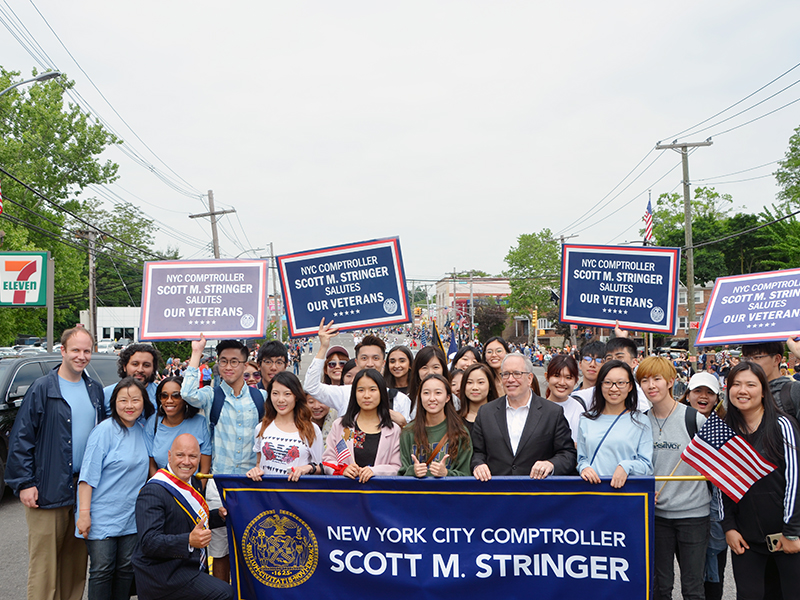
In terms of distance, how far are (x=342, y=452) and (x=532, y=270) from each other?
195 ft

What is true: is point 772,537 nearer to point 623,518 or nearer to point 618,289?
point 623,518

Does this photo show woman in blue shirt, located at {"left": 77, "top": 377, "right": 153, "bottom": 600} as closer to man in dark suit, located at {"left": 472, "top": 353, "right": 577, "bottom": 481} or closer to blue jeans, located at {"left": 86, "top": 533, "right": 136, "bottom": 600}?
blue jeans, located at {"left": 86, "top": 533, "right": 136, "bottom": 600}

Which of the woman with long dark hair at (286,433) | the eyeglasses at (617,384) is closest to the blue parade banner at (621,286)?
the eyeglasses at (617,384)

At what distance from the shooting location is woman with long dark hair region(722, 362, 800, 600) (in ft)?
12.1

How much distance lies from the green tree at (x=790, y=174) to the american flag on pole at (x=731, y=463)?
55.9 meters

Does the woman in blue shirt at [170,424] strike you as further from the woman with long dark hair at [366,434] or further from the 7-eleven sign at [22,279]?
the 7-eleven sign at [22,279]

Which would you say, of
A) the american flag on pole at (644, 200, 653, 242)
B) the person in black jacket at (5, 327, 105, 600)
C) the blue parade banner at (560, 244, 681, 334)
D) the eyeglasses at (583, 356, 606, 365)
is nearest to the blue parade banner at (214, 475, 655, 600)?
the person in black jacket at (5, 327, 105, 600)

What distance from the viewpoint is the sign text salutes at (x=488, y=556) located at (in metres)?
3.86

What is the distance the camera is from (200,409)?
473cm

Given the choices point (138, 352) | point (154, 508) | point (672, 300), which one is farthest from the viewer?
point (672, 300)

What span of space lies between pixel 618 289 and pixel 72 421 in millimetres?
5100

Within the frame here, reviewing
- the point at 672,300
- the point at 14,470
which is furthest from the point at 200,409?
the point at 672,300

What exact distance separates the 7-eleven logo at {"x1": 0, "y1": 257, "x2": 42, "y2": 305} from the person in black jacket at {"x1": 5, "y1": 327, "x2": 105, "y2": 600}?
15407 millimetres

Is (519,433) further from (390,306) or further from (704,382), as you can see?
(390,306)
